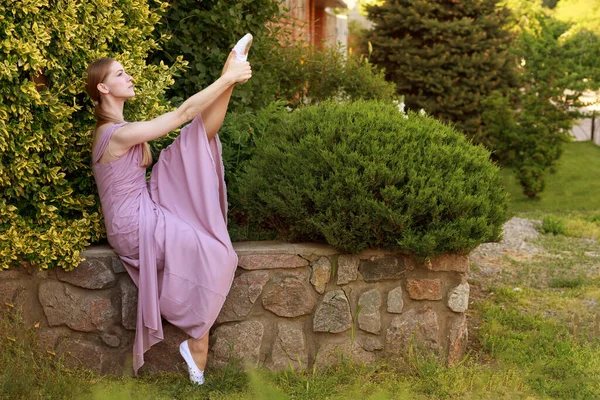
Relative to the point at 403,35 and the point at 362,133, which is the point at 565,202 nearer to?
the point at 403,35

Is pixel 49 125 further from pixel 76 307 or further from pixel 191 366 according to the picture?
pixel 191 366

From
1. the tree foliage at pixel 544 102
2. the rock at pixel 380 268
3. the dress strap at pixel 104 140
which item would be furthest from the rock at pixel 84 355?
the tree foliage at pixel 544 102

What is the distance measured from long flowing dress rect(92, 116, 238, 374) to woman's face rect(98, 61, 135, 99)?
7.2 inches

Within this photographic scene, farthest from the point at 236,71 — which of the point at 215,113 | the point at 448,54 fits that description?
the point at 448,54

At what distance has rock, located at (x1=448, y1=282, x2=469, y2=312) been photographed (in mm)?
4137

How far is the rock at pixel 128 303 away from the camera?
388cm

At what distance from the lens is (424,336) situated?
4.12m

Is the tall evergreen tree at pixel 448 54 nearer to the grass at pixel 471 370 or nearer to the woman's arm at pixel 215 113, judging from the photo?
the grass at pixel 471 370

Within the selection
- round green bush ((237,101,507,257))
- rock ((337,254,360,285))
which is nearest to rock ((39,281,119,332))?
round green bush ((237,101,507,257))

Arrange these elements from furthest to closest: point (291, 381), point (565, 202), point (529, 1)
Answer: point (529, 1) < point (565, 202) < point (291, 381)

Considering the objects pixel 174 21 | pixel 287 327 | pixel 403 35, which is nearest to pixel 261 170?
pixel 287 327

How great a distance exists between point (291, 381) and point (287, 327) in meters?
0.27

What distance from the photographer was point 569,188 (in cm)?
1204

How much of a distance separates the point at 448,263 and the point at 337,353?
0.75 metres
